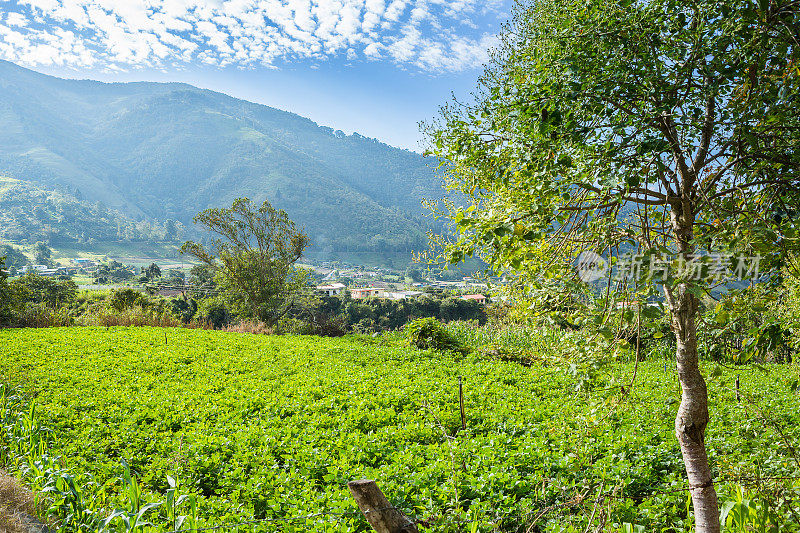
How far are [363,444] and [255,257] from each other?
17.7 m

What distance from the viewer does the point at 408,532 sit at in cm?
193

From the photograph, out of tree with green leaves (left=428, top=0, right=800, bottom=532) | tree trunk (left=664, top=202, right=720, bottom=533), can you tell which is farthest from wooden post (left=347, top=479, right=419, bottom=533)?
tree trunk (left=664, top=202, right=720, bottom=533)

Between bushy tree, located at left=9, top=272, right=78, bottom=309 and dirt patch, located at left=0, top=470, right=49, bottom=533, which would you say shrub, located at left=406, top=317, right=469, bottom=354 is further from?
bushy tree, located at left=9, top=272, right=78, bottom=309

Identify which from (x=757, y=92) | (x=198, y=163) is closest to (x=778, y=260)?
(x=757, y=92)

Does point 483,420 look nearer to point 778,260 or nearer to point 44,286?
point 778,260

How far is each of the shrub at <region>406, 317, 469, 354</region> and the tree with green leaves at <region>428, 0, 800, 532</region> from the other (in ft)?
33.9

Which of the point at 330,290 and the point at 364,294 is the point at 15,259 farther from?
the point at 364,294

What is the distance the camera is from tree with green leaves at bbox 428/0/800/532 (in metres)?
1.75

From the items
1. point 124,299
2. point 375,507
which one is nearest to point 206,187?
point 124,299

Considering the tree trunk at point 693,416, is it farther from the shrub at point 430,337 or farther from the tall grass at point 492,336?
the shrub at point 430,337

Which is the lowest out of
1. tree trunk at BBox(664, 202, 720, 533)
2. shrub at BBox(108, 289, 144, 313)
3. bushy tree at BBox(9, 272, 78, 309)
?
bushy tree at BBox(9, 272, 78, 309)

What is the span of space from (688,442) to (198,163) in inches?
8611

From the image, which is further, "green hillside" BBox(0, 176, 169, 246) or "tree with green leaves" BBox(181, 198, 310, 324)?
"green hillside" BBox(0, 176, 169, 246)

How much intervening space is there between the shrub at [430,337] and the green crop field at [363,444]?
325cm
